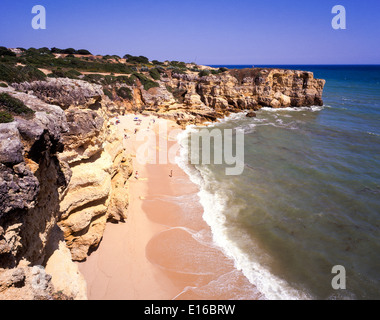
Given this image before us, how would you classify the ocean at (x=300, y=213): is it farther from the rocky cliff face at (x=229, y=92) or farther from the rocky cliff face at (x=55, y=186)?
the rocky cliff face at (x=229, y=92)

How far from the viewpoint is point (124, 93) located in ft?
120

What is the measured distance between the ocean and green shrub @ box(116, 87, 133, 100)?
616 inches

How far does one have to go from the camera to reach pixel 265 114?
42219mm

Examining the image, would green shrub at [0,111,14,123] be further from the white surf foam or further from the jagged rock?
the white surf foam

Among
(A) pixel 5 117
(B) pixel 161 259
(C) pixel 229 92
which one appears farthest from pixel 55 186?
(C) pixel 229 92

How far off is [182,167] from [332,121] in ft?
99.2

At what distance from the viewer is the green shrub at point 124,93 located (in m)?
36.5

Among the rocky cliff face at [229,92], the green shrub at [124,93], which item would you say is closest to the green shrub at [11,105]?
the rocky cliff face at [229,92]

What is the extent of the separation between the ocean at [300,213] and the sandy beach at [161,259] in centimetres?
84

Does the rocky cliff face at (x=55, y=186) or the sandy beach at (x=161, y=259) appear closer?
the rocky cliff face at (x=55, y=186)

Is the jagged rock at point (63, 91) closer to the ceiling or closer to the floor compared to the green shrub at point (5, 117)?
closer to the ceiling

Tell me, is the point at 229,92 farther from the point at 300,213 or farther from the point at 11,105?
the point at 11,105

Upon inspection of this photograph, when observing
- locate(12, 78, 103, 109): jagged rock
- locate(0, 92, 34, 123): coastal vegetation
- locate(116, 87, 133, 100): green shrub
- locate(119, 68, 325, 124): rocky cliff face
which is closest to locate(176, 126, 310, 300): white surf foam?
locate(12, 78, 103, 109): jagged rock
